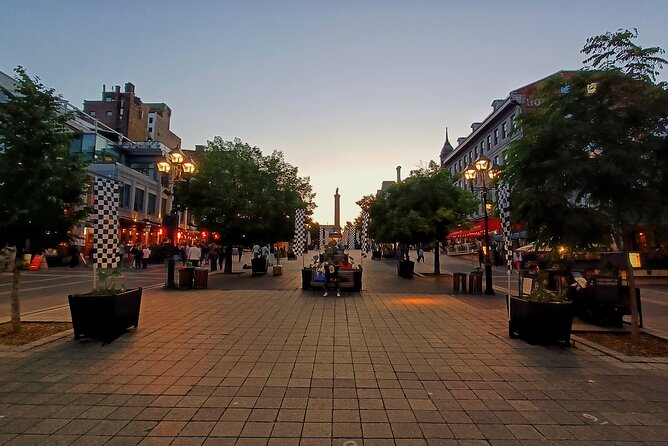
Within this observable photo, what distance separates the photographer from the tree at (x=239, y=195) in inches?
845

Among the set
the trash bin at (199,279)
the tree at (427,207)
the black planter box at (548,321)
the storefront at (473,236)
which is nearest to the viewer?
the black planter box at (548,321)

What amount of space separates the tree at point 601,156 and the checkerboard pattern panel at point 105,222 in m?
9.09

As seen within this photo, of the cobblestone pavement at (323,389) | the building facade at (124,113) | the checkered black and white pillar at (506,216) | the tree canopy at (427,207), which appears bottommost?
the cobblestone pavement at (323,389)

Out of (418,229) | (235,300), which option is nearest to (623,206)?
(235,300)

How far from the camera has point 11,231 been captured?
7.18 meters

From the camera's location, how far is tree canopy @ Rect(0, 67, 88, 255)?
703cm

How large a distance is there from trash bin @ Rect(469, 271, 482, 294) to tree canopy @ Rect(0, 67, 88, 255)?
1372 cm

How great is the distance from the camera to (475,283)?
15672mm

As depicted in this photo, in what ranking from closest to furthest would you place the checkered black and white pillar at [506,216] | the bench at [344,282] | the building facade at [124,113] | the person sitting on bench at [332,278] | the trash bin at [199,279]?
the checkered black and white pillar at [506,216]
the person sitting on bench at [332,278]
the bench at [344,282]
the trash bin at [199,279]
the building facade at [124,113]

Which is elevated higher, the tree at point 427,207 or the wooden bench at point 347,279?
the tree at point 427,207

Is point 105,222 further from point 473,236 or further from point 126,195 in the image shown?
point 473,236

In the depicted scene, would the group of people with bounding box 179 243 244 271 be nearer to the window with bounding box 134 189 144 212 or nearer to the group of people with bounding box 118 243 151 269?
the group of people with bounding box 118 243 151 269

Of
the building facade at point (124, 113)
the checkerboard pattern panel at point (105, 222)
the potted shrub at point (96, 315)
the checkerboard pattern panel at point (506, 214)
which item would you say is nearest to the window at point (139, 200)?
the building facade at point (124, 113)

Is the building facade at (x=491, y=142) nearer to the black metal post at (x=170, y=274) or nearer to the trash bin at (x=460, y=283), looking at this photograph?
the trash bin at (x=460, y=283)
